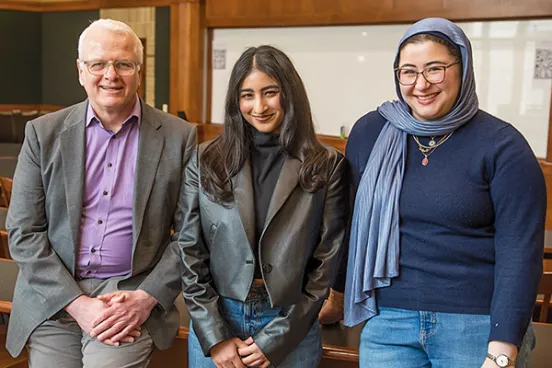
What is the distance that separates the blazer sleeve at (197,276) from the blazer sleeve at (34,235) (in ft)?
1.40

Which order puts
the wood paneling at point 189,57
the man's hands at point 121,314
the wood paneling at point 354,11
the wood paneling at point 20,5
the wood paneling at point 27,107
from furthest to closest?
the wood paneling at point 27,107 → the wood paneling at point 20,5 → the wood paneling at point 189,57 → the wood paneling at point 354,11 → the man's hands at point 121,314

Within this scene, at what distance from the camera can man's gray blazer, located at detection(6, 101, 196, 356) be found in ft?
7.38

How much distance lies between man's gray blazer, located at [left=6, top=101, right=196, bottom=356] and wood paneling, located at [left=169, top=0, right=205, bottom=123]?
22.7ft

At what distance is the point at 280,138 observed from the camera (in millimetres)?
2070

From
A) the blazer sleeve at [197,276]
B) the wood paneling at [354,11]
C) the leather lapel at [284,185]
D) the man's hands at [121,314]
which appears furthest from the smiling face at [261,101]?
the wood paneling at [354,11]

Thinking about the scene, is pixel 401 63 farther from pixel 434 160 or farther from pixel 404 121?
pixel 434 160

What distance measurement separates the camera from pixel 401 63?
6.09 feet

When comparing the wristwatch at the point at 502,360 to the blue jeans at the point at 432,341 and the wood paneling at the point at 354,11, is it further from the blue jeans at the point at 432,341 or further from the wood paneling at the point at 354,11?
the wood paneling at the point at 354,11

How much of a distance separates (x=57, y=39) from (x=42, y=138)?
35.4 ft

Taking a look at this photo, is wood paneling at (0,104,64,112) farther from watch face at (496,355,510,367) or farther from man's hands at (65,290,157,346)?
watch face at (496,355,510,367)

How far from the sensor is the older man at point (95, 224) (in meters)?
2.24

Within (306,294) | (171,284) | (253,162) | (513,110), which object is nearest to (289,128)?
(253,162)

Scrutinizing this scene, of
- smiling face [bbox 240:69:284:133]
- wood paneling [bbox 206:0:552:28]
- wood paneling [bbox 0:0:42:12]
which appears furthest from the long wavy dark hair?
wood paneling [bbox 0:0:42:12]

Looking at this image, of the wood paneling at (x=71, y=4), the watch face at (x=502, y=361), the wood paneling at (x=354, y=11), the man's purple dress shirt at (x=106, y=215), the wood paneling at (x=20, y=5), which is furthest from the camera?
the wood paneling at (x=20, y=5)
